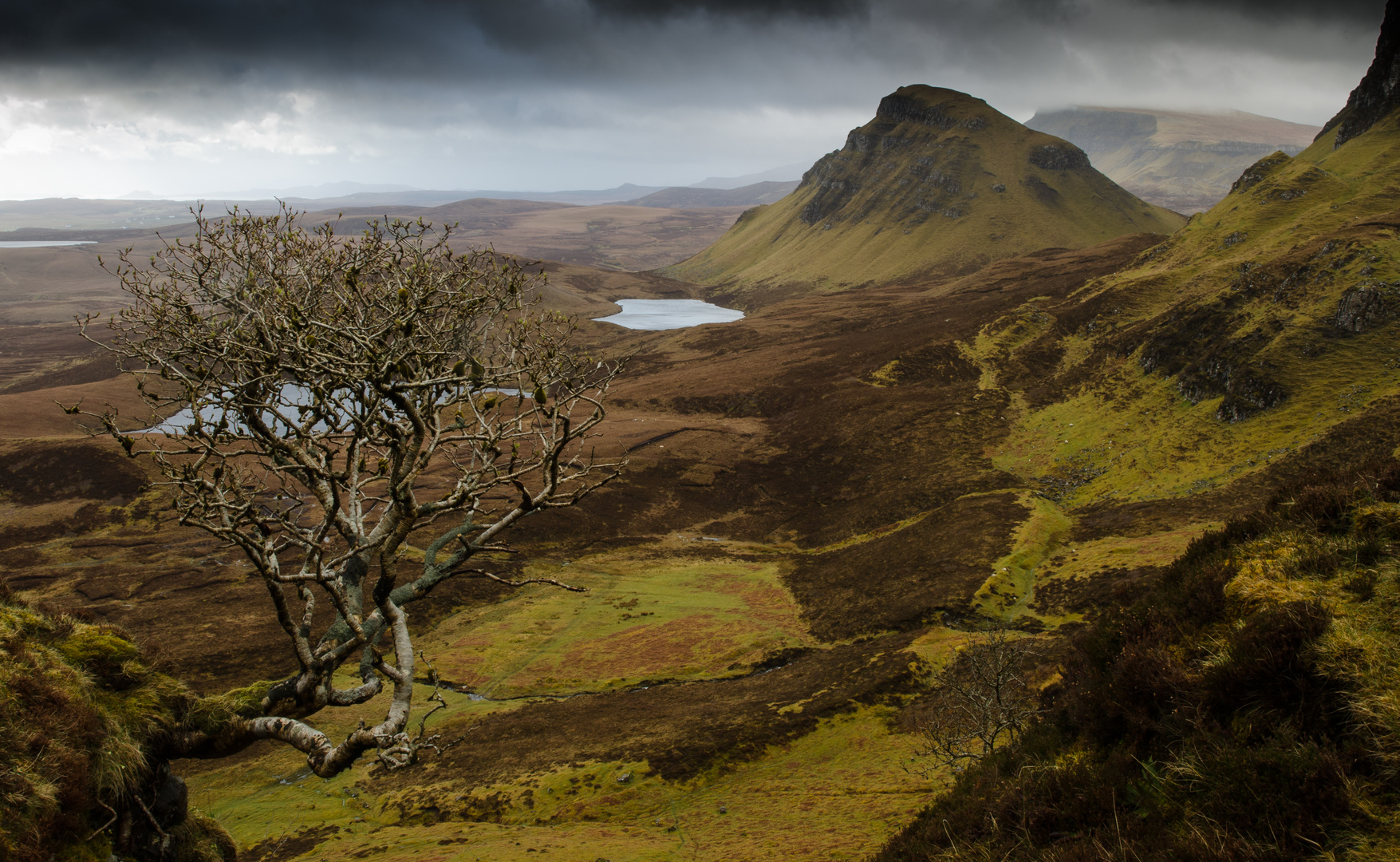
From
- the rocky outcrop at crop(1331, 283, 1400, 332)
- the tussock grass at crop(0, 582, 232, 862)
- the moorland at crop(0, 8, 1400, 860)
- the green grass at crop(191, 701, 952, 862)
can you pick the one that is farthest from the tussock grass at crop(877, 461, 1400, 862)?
the rocky outcrop at crop(1331, 283, 1400, 332)

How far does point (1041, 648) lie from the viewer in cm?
3050

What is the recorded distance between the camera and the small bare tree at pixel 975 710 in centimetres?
1864

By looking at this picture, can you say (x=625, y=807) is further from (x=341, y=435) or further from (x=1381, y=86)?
(x=1381, y=86)

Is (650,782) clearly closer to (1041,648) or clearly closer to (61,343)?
(1041,648)

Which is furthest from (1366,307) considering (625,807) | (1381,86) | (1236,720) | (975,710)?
(1381,86)

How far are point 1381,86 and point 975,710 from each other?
407 ft

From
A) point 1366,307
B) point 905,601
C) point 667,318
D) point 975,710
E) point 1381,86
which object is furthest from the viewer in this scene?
point 667,318

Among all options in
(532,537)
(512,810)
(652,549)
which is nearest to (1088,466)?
(652,549)

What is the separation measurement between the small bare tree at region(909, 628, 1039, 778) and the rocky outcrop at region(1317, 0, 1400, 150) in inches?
4409

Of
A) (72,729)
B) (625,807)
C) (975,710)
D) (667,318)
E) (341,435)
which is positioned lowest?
(625,807)

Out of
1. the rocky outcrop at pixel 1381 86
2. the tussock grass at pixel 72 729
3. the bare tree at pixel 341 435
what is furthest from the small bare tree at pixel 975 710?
the rocky outcrop at pixel 1381 86

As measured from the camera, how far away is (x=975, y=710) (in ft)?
66.6

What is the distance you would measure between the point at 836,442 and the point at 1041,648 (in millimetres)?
43448

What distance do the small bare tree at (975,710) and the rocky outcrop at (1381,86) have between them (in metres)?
112
